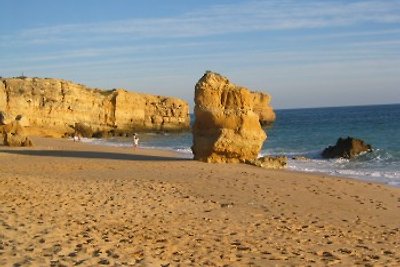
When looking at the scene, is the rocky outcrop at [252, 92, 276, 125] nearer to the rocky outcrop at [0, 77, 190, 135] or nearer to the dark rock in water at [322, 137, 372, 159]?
the rocky outcrop at [0, 77, 190, 135]

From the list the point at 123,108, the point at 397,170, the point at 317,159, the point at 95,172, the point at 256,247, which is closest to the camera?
the point at 256,247

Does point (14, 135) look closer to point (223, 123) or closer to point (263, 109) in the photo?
point (223, 123)

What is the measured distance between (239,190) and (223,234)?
210 inches

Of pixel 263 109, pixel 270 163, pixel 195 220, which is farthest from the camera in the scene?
pixel 263 109

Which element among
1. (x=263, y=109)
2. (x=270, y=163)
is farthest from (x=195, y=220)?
(x=263, y=109)

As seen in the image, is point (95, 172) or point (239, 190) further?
point (95, 172)

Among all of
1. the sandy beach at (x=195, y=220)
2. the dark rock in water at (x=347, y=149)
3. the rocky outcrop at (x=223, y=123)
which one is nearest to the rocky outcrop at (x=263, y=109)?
the dark rock in water at (x=347, y=149)

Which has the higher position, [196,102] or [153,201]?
[196,102]

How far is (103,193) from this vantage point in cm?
1307

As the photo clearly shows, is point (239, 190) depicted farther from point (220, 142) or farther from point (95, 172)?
point (220, 142)

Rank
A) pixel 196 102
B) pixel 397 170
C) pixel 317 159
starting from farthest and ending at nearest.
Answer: pixel 317 159 < pixel 196 102 < pixel 397 170

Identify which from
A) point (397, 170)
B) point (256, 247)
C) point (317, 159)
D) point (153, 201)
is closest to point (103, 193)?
point (153, 201)

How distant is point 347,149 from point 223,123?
899cm

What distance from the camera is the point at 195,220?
10234mm
